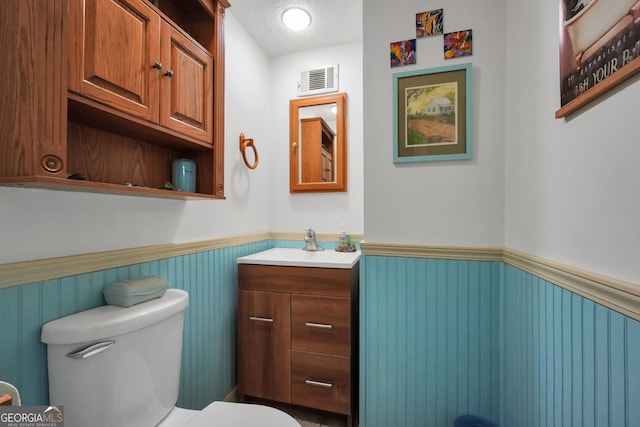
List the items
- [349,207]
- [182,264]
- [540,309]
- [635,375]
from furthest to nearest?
[349,207] → [182,264] → [540,309] → [635,375]

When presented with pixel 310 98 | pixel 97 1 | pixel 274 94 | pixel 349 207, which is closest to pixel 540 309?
pixel 349 207

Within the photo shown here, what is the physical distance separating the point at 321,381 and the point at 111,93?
5.14ft

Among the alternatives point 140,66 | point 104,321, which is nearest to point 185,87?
point 140,66

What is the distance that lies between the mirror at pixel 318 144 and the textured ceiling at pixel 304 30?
1.25ft

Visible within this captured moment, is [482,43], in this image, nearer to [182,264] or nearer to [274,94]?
[274,94]

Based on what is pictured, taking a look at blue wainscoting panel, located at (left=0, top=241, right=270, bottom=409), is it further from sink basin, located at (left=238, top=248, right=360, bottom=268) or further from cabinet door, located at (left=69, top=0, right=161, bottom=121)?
cabinet door, located at (left=69, top=0, right=161, bottom=121)

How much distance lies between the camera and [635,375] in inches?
20.8

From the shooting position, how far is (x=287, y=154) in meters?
2.12

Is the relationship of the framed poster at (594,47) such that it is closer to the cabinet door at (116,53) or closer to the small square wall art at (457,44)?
the small square wall art at (457,44)

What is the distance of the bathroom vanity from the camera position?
146 cm

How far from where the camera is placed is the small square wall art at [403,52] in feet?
4.20

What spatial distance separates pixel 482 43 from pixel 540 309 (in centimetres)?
111

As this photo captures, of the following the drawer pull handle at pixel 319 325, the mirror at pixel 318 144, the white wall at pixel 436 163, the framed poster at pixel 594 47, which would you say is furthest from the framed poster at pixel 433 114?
the drawer pull handle at pixel 319 325

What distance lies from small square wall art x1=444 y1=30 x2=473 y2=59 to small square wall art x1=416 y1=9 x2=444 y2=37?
0.05 metres
